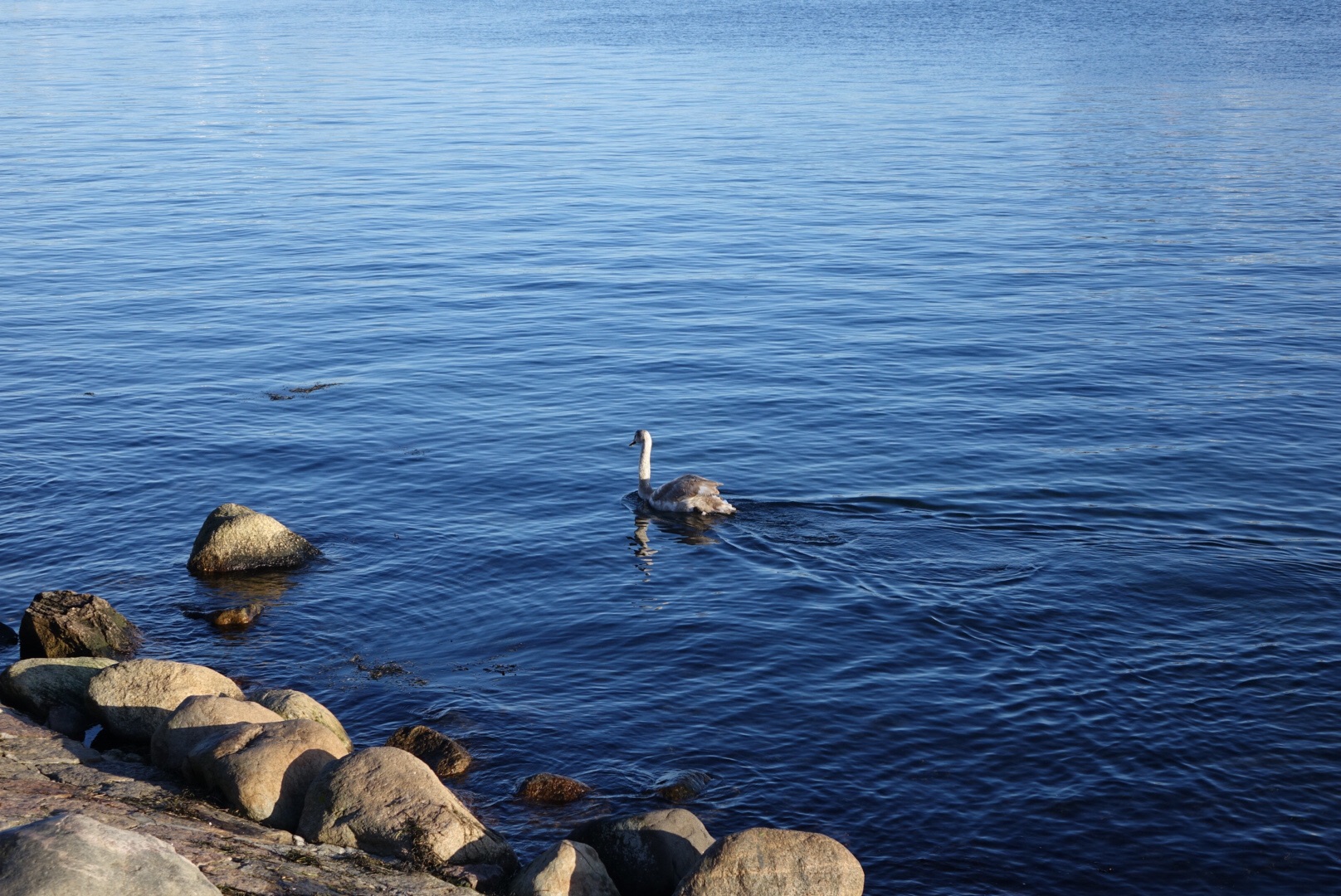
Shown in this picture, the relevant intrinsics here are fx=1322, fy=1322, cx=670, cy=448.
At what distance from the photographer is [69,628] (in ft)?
58.9

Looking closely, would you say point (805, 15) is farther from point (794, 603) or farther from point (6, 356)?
point (794, 603)

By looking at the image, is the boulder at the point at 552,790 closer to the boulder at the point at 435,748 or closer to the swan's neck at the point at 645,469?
the boulder at the point at 435,748

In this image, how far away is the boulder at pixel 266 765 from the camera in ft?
44.5

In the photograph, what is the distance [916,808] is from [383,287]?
2945 centimetres

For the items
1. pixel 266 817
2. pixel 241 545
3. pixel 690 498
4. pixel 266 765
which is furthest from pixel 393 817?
pixel 690 498

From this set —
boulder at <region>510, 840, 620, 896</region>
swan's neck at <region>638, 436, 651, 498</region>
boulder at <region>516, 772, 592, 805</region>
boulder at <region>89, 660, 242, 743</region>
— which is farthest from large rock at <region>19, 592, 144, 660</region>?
swan's neck at <region>638, 436, 651, 498</region>

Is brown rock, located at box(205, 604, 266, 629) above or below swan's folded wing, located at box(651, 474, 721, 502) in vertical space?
below

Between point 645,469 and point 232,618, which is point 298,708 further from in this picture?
point 645,469

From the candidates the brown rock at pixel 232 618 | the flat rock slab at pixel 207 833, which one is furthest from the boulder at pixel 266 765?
the brown rock at pixel 232 618

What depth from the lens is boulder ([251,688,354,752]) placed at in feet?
50.9

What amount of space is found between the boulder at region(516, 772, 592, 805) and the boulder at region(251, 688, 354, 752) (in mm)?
2113

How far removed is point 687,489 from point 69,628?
390 inches

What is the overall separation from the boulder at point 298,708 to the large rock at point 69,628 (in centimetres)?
352

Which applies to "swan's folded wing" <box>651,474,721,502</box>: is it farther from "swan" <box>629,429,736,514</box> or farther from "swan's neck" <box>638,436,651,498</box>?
"swan's neck" <box>638,436,651,498</box>
